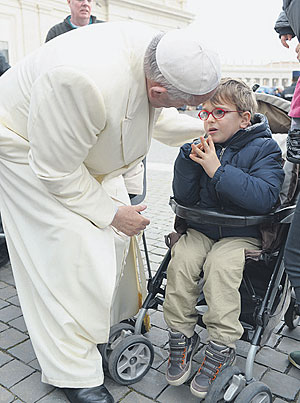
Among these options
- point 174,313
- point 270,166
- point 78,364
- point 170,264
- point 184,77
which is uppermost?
point 184,77

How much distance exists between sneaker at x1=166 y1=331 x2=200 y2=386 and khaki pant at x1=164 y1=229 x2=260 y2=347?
4 centimetres

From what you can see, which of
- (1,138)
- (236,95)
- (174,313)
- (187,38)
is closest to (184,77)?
(187,38)

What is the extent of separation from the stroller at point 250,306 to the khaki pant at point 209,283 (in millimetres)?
81

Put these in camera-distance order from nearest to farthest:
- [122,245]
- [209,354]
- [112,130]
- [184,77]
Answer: [184,77] → [112,130] → [209,354] → [122,245]

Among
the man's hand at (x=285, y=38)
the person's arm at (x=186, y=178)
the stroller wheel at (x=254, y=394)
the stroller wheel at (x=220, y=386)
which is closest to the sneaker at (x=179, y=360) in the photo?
the stroller wheel at (x=220, y=386)

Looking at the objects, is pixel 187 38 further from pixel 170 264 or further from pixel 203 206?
pixel 170 264

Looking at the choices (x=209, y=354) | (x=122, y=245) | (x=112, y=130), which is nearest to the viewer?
(x=112, y=130)

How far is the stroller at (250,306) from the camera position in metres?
1.93

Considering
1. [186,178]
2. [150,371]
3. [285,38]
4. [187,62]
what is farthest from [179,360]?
[285,38]

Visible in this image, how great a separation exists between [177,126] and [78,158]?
0.90 meters

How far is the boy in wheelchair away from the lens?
2049 millimetres

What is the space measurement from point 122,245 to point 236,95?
96 centimetres

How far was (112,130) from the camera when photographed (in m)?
1.93

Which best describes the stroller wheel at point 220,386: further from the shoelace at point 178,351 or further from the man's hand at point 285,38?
the man's hand at point 285,38
